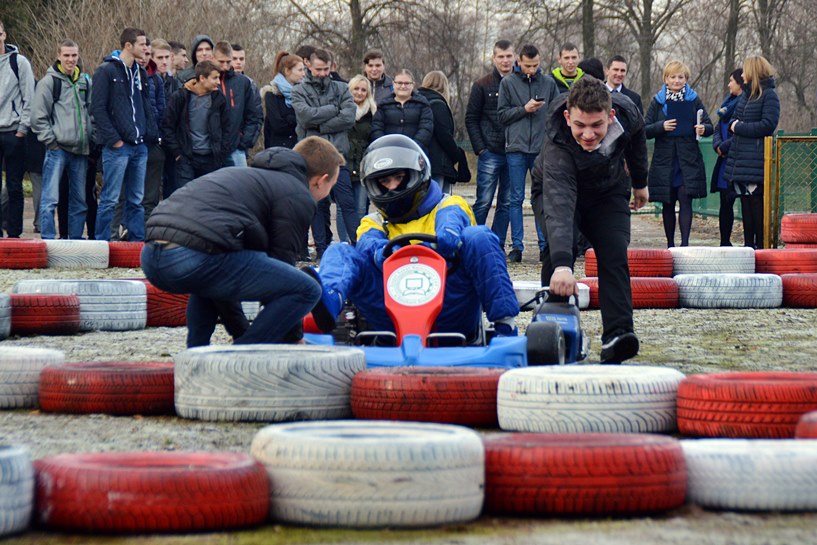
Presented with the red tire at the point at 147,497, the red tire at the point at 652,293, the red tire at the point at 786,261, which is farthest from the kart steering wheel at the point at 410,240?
the red tire at the point at 786,261

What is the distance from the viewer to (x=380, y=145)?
657cm

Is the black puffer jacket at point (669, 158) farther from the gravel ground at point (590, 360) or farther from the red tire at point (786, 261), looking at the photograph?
the gravel ground at point (590, 360)

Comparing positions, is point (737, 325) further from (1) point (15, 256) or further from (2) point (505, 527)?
(1) point (15, 256)

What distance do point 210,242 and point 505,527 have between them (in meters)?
2.75

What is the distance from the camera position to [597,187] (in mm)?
6738

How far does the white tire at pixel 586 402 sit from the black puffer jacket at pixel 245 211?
166cm

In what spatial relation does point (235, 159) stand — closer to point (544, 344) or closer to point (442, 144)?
point (442, 144)

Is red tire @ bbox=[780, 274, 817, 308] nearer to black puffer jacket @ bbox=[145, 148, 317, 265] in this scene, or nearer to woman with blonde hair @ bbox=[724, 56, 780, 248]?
woman with blonde hair @ bbox=[724, 56, 780, 248]

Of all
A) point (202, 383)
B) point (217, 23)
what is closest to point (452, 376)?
point (202, 383)

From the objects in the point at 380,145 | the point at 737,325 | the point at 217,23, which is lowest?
the point at 737,325

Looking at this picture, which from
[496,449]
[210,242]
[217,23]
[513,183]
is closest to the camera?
[496,449]

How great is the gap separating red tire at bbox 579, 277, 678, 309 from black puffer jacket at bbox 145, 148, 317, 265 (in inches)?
162

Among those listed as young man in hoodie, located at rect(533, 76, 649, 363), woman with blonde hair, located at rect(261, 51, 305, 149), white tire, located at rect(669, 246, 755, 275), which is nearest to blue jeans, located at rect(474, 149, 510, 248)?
woman with blonde hair, located at rect(261, 51, 305, 149)

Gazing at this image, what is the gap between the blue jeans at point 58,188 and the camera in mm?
12164
